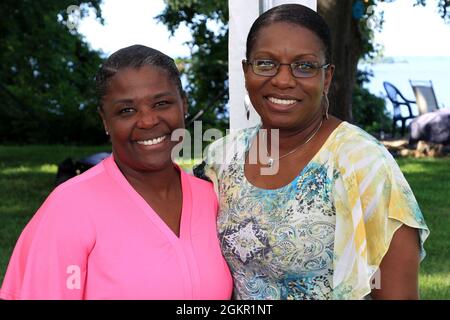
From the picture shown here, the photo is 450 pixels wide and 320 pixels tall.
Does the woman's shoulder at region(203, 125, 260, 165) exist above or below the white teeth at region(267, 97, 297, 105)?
below

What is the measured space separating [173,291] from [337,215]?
0.52 meters

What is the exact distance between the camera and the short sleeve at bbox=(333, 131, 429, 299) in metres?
2.17

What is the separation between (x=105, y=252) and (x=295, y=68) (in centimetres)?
78

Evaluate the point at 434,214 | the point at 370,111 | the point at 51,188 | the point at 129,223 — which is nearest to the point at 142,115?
the point at 129,223

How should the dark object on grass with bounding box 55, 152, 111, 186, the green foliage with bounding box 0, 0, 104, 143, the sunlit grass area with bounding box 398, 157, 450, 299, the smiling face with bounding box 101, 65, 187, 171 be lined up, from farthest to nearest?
the green foliage with bounding box 0, 0, 104, 143, the dark object on grass with bounding box 55, 152, 111, 186, the sunlit grass area with bounding box 398, 157, 450, 299, the smiling face with bounding box 101, 65, 187, 171

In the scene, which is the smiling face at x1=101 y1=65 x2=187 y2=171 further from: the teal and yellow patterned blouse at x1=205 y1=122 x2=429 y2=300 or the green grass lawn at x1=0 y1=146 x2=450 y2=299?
the green grass lawn at x1=0 y1=146 x2=450 y2=299

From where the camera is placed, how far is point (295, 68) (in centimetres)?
233

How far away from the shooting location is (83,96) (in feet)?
50.6

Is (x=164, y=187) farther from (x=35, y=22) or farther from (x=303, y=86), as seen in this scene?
(x=35, y=22)

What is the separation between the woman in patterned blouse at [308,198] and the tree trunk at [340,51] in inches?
241

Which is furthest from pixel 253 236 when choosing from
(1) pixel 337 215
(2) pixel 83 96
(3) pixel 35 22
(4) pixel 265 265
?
(2) pixel 83 96

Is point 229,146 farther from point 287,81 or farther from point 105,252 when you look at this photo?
point 105,252

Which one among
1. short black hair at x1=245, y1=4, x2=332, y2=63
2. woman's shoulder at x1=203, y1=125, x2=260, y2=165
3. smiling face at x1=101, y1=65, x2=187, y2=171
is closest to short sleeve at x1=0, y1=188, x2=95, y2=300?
smiling face at x1=101, y1=65, x2=187, y2=171

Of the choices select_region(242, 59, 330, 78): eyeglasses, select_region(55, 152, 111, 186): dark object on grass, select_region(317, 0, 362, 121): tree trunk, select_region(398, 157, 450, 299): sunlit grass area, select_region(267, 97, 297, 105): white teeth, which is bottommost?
select_region(398, 157, 450, 299): sunlit grass area
